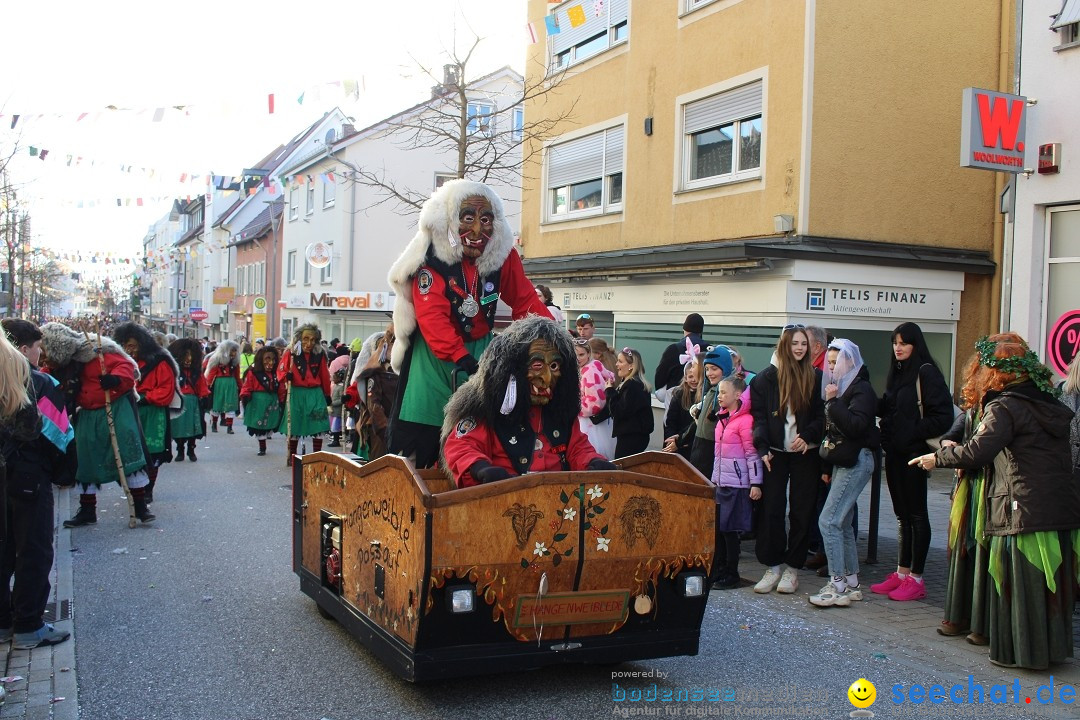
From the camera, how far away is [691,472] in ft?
16.9

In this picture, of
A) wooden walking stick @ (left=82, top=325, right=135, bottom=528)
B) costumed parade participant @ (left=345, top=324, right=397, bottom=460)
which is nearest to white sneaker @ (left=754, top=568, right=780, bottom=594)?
costumed parade participant @ (left=345, top=324, right=397, bottom=460)

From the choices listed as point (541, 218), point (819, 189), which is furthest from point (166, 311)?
point (819, 189)

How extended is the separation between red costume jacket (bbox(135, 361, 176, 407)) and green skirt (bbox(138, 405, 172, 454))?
0.28 ft

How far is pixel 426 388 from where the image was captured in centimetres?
558

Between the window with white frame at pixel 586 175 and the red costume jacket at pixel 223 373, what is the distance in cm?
713

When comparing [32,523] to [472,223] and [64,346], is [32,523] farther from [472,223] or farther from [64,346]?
[64,346]

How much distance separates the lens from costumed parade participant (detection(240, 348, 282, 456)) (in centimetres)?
1502

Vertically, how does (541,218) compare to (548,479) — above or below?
above

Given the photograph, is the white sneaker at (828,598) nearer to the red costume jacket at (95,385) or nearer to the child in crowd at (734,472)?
the child in crowd at (734,472)

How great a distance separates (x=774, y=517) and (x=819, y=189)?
826 centimetres

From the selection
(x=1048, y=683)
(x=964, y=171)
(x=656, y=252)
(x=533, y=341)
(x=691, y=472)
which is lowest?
(x=1048, y=683)

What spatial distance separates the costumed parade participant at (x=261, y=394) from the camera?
49.3 feet

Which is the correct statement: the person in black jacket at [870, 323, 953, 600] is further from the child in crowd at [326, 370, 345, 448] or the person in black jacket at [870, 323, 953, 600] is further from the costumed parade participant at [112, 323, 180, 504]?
the child in crowd at [326, 370, 345, 448]

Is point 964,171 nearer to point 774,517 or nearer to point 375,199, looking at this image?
point 774,517
